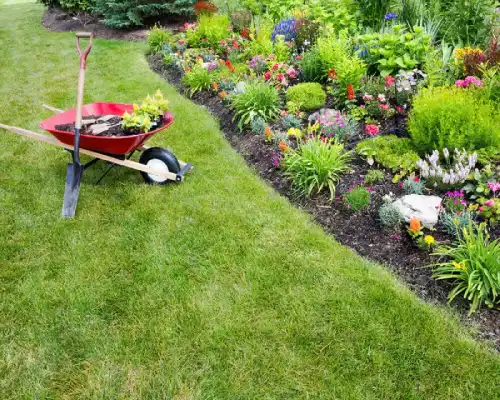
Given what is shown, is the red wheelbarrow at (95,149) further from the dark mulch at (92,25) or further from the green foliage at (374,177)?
the dark mulch at (92,25)

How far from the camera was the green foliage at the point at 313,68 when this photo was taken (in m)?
5.29

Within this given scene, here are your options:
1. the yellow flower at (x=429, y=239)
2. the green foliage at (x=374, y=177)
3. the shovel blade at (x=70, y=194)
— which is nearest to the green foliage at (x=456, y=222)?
the yellow flower at (x=429, y=239)

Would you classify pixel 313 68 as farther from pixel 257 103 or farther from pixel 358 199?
pixel 358 199

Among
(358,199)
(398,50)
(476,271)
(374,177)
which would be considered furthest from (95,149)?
(398,50)

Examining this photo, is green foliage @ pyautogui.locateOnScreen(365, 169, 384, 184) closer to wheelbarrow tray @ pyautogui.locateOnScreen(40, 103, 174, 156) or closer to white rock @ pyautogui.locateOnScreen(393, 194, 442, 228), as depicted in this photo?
white rock @ pyautogui.locateOnScreen(393, 194, 442, 228)

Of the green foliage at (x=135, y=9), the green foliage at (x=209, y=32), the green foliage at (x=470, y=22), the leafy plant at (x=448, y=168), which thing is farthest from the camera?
the green foliage at (x=135, y=9)

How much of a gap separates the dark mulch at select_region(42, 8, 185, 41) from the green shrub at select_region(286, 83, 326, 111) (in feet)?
18.9

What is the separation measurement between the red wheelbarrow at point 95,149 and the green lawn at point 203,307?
0.19 m

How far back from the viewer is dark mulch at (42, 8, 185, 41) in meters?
9.44

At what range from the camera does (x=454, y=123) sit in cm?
335

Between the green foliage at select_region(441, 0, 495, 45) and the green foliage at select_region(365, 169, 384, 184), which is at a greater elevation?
the green foliage at select_region(441, 0, 495, 45)

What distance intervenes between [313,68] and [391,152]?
2.15 m

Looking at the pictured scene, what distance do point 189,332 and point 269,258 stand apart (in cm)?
81

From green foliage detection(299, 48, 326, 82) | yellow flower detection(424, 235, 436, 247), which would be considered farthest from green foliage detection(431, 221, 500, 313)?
green foliage detection(299, 48, 326, 82)
